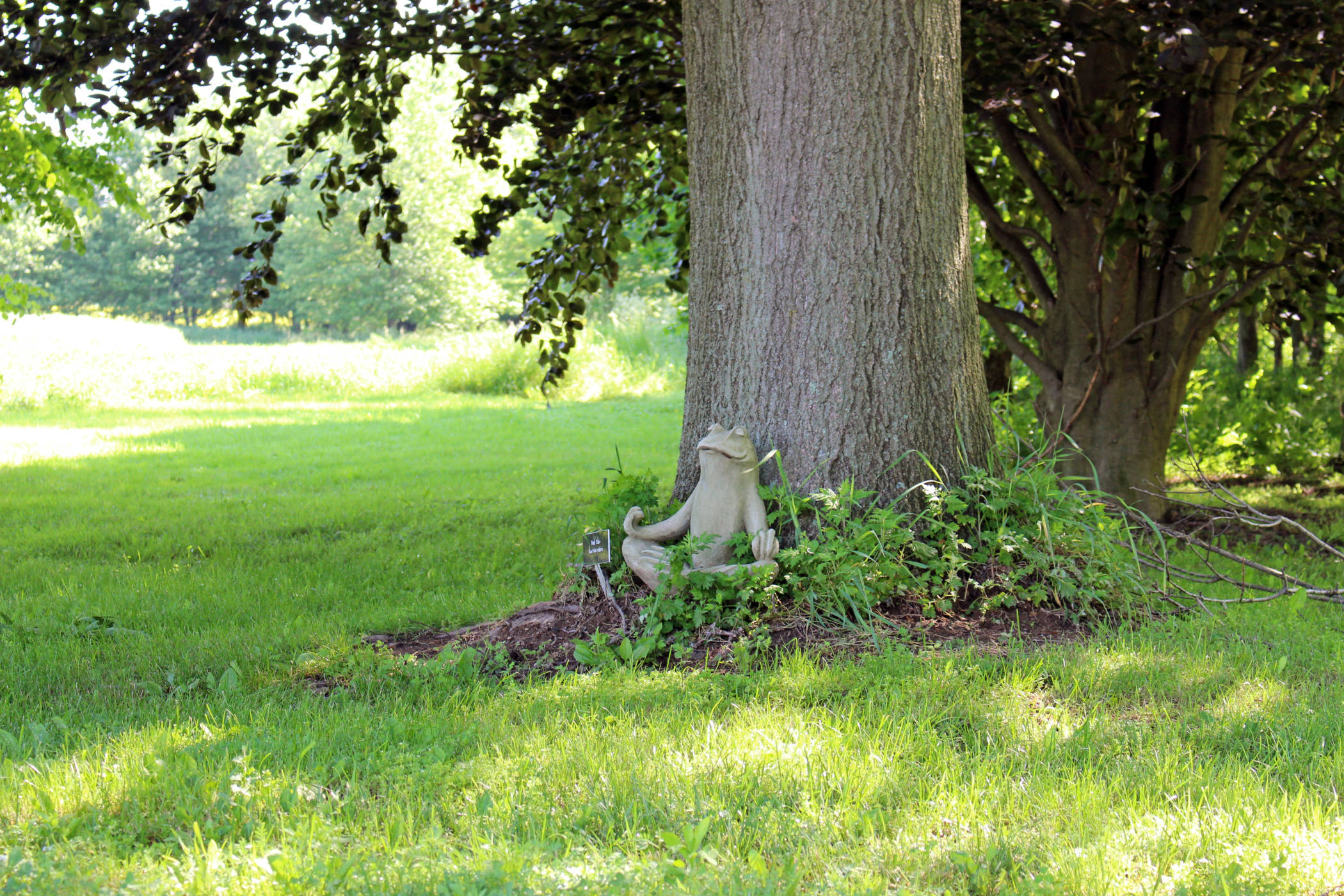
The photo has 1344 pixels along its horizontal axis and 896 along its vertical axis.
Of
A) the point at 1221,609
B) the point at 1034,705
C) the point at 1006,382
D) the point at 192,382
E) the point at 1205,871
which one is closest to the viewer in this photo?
the point at 1205,871

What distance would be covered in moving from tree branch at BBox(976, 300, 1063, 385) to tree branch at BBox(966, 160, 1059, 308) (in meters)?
0.28

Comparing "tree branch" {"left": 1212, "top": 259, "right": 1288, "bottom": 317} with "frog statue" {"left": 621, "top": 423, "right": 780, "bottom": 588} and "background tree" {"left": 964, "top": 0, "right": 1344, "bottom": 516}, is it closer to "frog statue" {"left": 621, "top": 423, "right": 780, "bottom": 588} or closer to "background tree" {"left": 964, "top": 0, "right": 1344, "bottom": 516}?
"background tree" {"left": 964, "top": 0, "right": 1344, "bottom": 516}

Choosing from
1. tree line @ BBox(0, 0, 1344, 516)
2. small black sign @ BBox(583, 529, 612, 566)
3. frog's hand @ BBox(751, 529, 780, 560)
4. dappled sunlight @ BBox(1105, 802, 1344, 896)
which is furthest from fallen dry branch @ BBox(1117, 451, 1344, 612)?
small black sign @ BBox(583, 529, 612, 566)

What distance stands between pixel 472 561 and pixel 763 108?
3425 millimetres

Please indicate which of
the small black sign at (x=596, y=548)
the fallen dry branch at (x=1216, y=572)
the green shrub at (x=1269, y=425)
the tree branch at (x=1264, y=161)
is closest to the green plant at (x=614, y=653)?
the small black sign at (x=596, y=548)

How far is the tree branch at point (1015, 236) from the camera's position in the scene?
7.62m

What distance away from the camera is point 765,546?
416 cm

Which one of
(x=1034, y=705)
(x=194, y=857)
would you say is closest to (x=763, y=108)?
(x=1034, y=705)

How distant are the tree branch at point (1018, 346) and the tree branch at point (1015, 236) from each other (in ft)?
0.91

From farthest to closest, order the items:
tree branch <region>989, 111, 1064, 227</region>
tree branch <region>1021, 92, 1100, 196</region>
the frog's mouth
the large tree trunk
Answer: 1. tree branch <region>989, 111, 1064, 227</region>
2. tree branch <region>1021, 92, 1100, 196</region>
3. the large tree trunk
4. the frog's mouth

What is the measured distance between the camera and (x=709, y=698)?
351 centimetres

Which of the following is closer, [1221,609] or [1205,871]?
[1205,871]

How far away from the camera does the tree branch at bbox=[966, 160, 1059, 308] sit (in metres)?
7.62

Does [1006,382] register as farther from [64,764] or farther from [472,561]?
[64,764]
